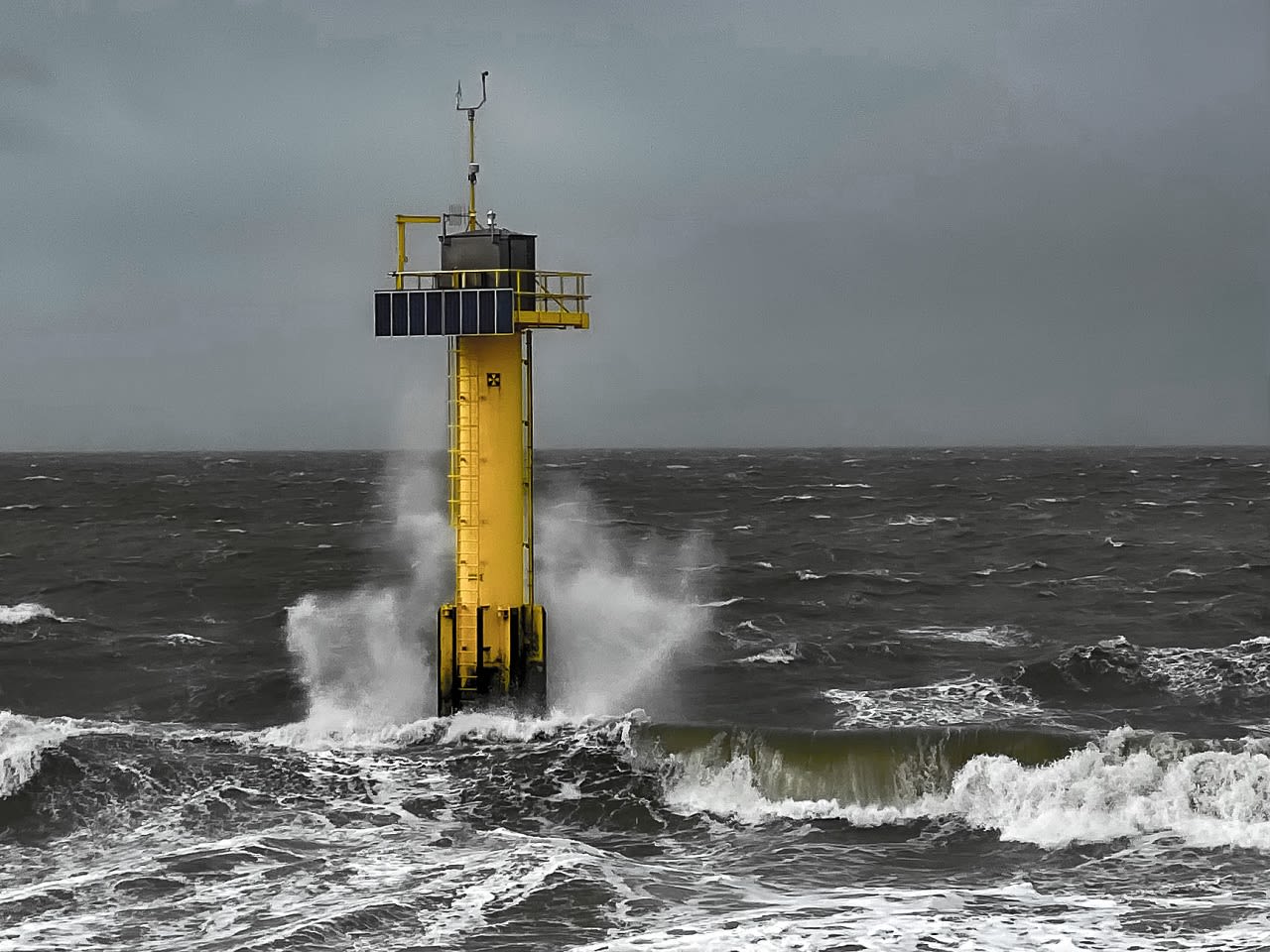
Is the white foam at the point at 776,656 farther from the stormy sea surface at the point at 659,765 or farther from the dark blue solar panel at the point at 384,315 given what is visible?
the dark blue solar panel at the point at 384,315

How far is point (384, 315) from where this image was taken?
17.6 metres

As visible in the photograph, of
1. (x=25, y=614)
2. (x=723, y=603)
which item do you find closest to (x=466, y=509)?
(x=723, y=603)

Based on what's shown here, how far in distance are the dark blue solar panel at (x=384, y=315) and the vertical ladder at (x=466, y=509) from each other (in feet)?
2.61

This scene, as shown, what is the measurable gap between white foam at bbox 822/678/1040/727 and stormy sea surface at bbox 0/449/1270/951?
0.32ft

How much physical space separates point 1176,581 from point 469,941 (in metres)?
29.3

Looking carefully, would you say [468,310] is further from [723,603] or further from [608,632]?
[723,603]

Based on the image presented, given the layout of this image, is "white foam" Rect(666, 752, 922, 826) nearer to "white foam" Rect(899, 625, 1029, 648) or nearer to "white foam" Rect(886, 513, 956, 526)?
"white foam" Rect(899, 625, 1029, 648)

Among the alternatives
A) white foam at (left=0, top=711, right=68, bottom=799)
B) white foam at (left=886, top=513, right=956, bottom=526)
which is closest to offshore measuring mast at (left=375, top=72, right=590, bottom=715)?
white foam at (left=0, top=711, right=68, bottom=799)

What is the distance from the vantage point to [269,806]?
16375 mm

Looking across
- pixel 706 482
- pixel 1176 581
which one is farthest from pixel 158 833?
pixel 706 482

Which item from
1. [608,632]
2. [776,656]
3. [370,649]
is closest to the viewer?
[370,649]

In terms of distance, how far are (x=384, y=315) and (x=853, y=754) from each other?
7.91 meters

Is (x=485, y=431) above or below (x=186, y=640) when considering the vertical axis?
above

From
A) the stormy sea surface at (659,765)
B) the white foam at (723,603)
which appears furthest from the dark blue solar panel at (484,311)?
the white foam at (723,603)
